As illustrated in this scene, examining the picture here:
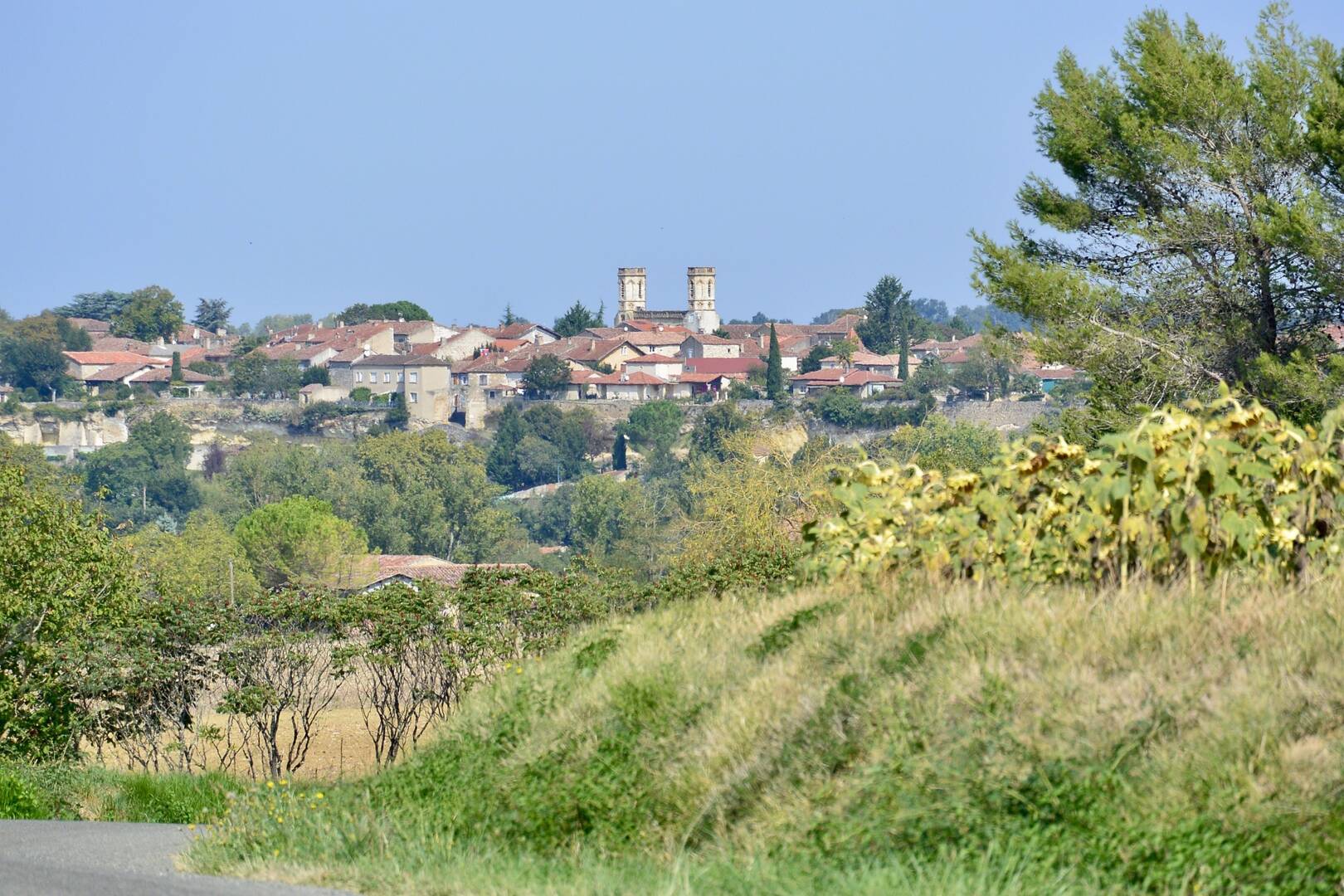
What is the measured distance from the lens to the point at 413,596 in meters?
12.8

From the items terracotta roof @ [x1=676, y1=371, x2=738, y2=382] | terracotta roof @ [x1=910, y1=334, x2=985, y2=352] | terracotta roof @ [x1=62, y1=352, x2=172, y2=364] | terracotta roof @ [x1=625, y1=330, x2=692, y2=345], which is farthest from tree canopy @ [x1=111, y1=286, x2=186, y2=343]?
terracotta roof @ [x1=910, y1=334, x2=985, y2=352]

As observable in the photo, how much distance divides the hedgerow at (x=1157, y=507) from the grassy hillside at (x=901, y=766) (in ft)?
0.74

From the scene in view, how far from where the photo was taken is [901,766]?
4496mm

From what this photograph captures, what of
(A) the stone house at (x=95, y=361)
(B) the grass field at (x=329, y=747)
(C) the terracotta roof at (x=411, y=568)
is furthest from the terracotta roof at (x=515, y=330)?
(B) the grass field at (x=329, y=747)

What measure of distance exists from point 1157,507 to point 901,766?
5.02 feet

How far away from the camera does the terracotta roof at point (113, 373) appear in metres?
144

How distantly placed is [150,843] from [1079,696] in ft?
11.3

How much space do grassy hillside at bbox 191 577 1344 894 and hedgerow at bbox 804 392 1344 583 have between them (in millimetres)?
225

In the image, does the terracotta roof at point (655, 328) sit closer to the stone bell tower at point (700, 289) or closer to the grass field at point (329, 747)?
the stone bell tower at point (700, 289)

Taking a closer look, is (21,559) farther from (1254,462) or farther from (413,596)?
(1254,462)

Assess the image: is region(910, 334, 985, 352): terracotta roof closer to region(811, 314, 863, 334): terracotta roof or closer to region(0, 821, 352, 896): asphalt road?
region(811, 314, 863, 334): terracotta roof

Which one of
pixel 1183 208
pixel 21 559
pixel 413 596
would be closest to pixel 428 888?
pixel 413 596

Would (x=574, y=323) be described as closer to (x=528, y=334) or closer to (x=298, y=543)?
(x=528, y=334)

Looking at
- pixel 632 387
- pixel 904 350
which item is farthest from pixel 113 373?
A: pixel 904 350
